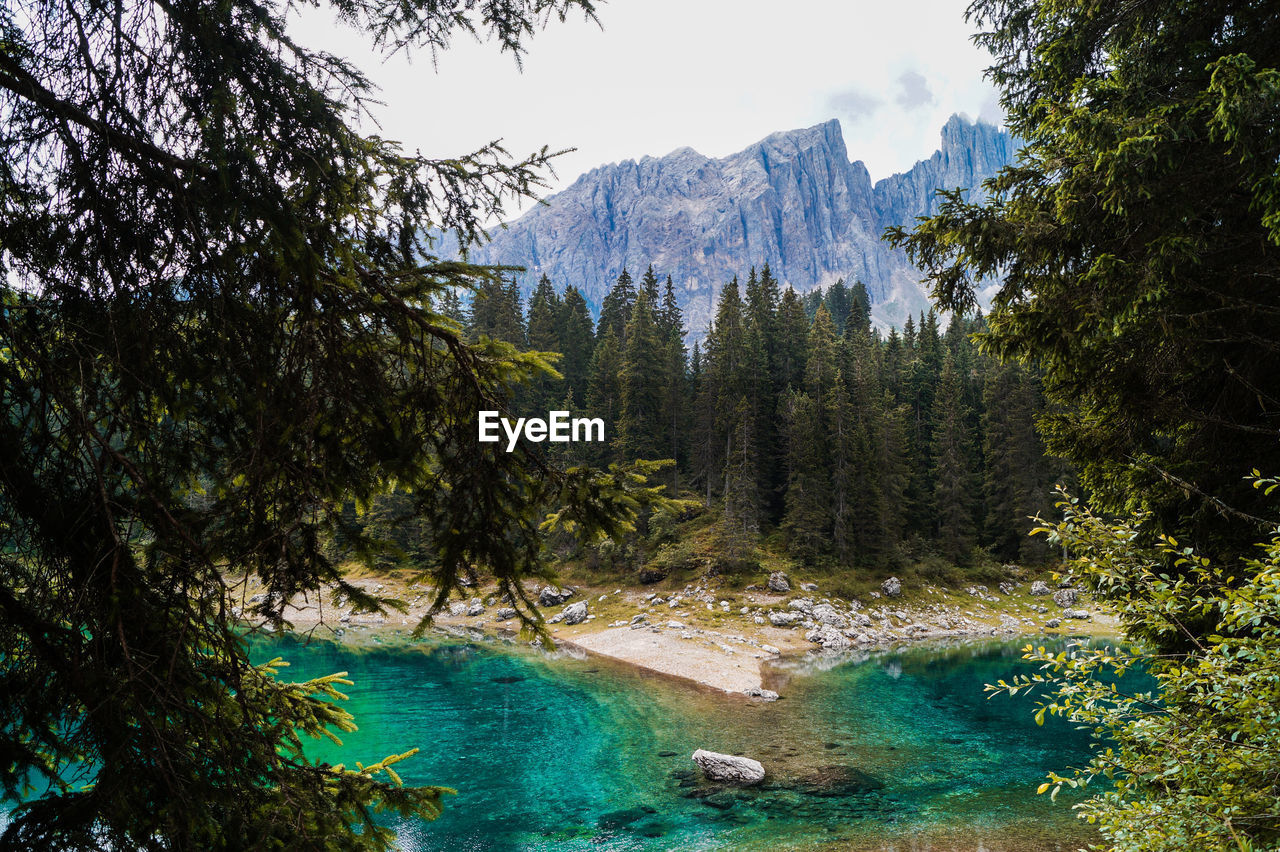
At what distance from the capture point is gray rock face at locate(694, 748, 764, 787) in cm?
1547

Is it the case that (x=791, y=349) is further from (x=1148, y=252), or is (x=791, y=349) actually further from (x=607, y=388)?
(x=1148, y=252)

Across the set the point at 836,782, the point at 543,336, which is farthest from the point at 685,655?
the point at 543,336

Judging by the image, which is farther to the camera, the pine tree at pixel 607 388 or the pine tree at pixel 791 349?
the pine tree at pixel 791 349

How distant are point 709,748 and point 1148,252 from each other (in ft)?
54.2

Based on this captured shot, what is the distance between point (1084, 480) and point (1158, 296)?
2.78 meters

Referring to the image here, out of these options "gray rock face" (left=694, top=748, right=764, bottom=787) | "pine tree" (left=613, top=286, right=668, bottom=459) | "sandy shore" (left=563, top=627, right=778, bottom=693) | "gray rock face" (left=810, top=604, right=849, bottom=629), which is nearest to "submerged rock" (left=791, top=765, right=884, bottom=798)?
"gray rock face" (left=694, top=748, right=764, bottom=787)

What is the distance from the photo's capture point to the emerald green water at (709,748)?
524 inches

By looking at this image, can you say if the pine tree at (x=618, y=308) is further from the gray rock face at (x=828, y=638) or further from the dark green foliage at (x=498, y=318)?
the gray rock face at (x=828, y=638)

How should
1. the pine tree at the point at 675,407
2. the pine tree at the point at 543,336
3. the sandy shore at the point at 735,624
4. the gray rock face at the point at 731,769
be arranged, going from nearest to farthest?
the gray rock face at the point at 731,769, the sandy shore at the point at 735,624, the pine tree at the point at 675,407, the pine tree at the point at 543,336

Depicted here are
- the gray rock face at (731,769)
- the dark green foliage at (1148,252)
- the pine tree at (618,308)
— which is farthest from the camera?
the pine tree at (618,308)

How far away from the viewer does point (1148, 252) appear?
5812mm

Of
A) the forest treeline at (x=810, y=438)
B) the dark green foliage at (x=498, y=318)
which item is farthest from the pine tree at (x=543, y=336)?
the dark green foliage at (x=498, y=318)

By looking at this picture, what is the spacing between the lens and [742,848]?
12453 millimetres

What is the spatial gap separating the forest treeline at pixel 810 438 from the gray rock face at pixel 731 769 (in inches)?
916
